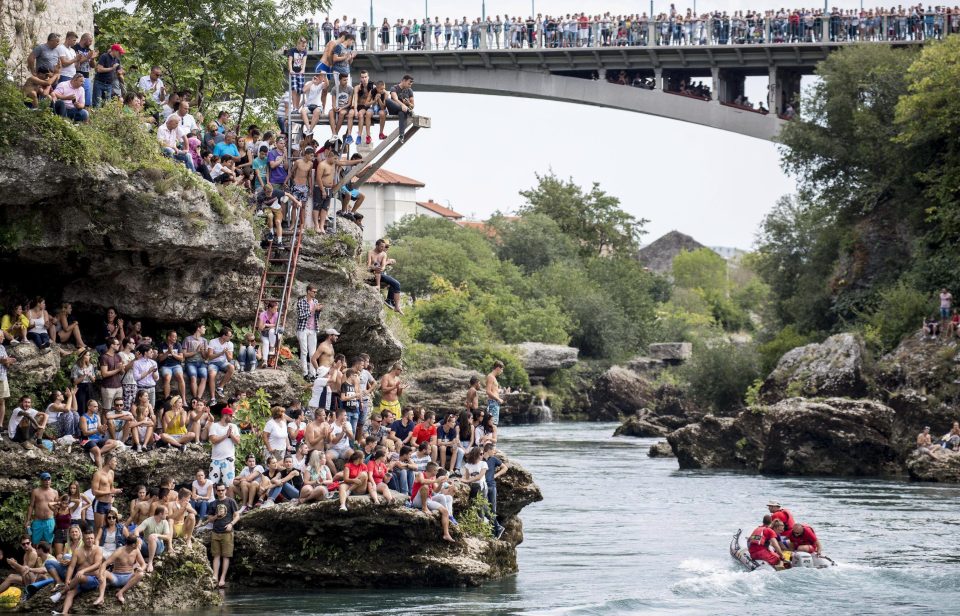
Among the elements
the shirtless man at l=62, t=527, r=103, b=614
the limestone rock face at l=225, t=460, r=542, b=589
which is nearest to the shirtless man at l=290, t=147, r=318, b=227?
the limestone rock face at l=225, t=460, r=542, b=589

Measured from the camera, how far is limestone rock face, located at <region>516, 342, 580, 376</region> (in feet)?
227

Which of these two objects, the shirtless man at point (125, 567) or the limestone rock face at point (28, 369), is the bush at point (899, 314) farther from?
the shirtless man at point (125, 567)

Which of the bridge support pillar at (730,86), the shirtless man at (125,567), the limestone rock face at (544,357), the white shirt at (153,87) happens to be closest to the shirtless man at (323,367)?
the white shirt at (153,87)

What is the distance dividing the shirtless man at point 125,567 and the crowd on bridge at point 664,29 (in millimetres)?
32190

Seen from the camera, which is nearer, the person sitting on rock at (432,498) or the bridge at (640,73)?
the person sitting on rock at (432,498)

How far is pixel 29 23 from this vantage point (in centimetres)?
2206

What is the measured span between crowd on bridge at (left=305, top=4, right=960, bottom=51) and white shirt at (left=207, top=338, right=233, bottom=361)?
89.6 feet

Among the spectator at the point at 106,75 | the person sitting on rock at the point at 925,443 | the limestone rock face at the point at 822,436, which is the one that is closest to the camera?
the spectator at the point at 106,75

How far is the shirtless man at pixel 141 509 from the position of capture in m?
18.2

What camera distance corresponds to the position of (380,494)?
65.5 feet

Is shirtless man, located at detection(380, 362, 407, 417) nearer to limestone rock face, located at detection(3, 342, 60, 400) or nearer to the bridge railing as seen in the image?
limestone rock face, located at detection(3, 342, 60, 400)

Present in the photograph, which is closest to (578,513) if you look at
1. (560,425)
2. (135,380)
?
(135,380)

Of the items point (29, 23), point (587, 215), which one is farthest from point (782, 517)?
point (587, 215)

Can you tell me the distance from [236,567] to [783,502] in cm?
1589
